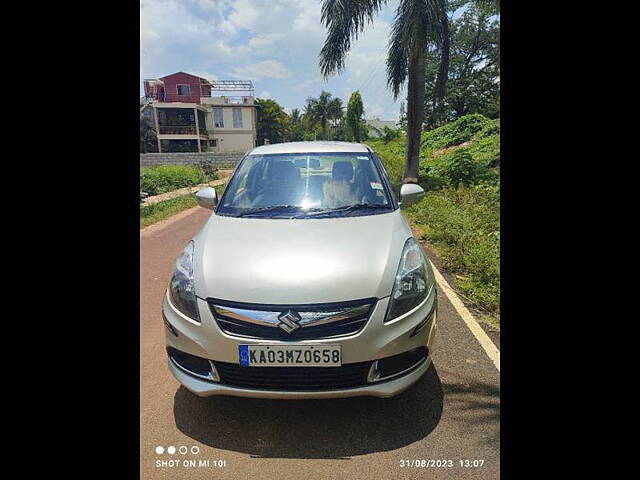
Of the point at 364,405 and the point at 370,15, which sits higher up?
the point at 370,15

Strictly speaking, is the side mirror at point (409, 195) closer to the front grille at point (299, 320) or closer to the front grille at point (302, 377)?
the front grille at point (299, 320)

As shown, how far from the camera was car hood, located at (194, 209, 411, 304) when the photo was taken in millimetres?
2031

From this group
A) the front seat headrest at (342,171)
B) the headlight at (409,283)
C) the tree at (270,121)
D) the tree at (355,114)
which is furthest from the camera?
the tree at (270,121)

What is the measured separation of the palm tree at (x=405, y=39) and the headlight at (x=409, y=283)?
7.52m

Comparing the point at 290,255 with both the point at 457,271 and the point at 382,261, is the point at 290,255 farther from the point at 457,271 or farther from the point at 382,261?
the point at 457,271

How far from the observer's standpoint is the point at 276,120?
1732 inches

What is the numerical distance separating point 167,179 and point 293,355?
1558 cm

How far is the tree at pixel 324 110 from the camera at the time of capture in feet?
190

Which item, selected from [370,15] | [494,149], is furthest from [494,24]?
[370,15]

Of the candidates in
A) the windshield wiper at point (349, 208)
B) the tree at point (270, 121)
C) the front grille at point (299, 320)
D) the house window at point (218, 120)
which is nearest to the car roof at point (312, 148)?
the windshield wiper at point (349, 208)

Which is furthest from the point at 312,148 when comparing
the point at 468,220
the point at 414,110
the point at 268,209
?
the point at 414,110

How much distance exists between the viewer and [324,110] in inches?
2288

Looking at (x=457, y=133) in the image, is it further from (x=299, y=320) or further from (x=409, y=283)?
(x=299, y=320)
